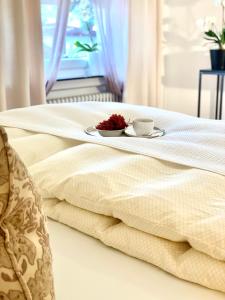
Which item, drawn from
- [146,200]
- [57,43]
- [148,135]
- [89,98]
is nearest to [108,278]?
[146,200]

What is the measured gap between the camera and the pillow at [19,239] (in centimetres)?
56

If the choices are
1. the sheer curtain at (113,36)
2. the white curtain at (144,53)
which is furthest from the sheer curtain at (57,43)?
the white curtain at (144,53)

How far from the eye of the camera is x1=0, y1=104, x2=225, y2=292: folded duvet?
0.77 meters

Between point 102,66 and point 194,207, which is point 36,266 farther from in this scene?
point 102,66

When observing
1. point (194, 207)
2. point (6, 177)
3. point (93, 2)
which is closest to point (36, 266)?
point (6, 177)

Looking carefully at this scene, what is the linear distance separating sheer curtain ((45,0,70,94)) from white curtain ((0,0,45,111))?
0.25 meters

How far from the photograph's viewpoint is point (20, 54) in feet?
9.14

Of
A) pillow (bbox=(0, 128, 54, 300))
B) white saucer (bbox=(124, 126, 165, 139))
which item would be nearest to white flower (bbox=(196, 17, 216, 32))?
white saucer (bbox=(124, 126, 165, 139))

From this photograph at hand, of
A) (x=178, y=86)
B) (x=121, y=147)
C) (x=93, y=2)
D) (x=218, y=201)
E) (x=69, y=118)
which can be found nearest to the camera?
(x=218, y=201)

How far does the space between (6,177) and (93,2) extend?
10.2ft

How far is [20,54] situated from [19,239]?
7.86 feet

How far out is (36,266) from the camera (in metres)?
0.58

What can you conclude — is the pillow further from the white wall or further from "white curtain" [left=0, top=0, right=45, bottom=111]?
the white wall

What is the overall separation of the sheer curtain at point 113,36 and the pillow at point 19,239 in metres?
3.08
